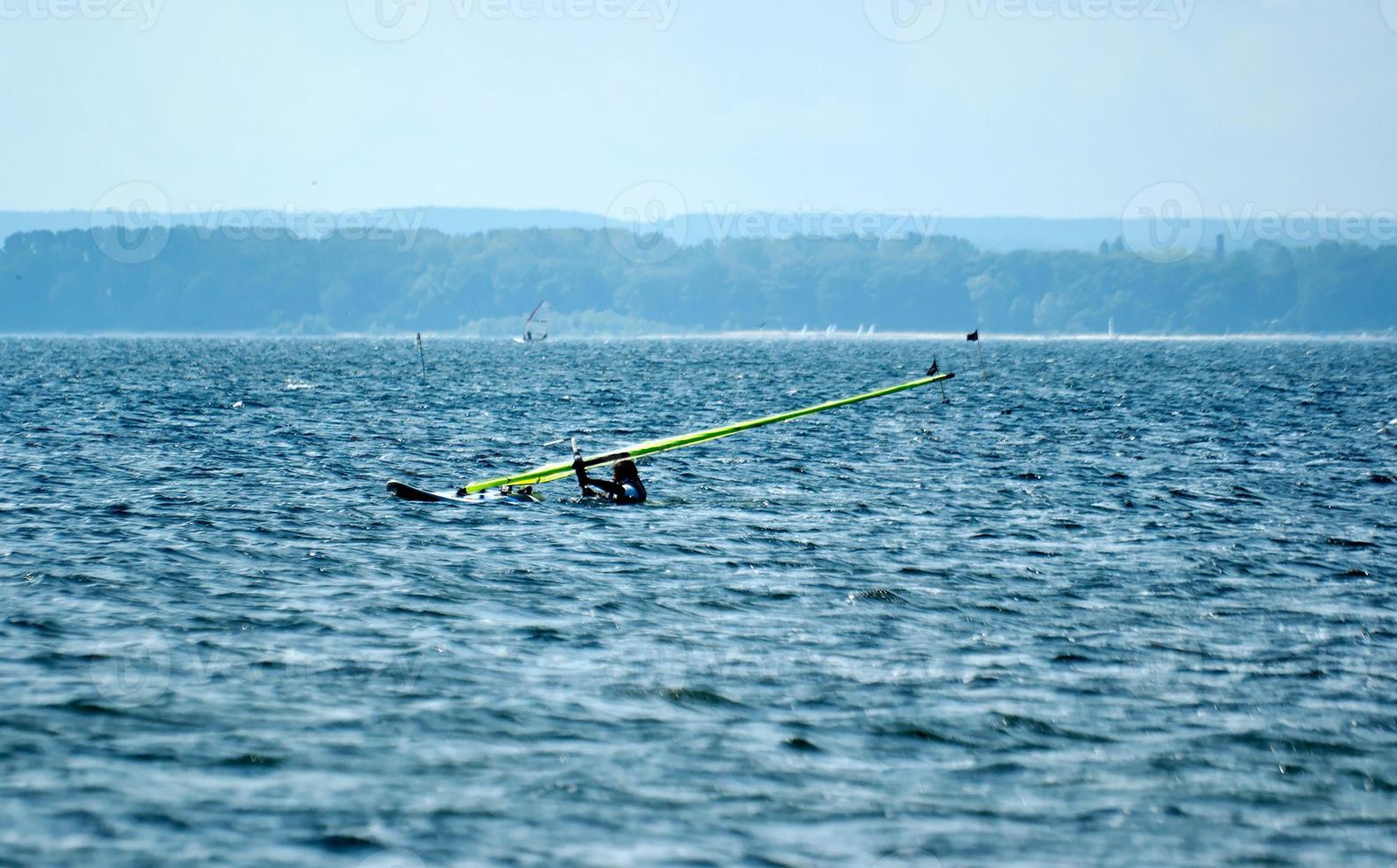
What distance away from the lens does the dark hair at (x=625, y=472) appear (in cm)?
3275

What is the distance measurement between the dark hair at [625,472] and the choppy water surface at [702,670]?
2.33ft

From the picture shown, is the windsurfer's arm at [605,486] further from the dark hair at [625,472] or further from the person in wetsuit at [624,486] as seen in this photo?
the dark hair at [625,472]

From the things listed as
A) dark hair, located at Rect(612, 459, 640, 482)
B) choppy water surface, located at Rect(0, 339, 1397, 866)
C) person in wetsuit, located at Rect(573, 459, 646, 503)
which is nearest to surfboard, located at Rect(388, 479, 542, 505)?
choppy water surface, located at Rect(0, 339, 1397, 866)

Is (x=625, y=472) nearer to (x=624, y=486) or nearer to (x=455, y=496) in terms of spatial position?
(x=624, y=486)

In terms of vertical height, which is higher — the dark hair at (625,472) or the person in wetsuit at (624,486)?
the dark hair at (625,472)

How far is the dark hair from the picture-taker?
3275 centimetres

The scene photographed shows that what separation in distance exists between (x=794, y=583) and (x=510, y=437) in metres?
31.7

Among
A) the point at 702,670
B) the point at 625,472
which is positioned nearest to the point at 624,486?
the point at 625,472

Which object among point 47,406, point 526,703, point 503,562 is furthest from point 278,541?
point 47,406

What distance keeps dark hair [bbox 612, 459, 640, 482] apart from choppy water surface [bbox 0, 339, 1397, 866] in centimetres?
71

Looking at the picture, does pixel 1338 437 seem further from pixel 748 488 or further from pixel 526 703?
pixel 526 703

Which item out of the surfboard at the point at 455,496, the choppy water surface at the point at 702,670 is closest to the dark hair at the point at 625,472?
the choppy water surface at the point at 702,670

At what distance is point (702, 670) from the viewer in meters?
17.4

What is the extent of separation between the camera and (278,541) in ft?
86.5
